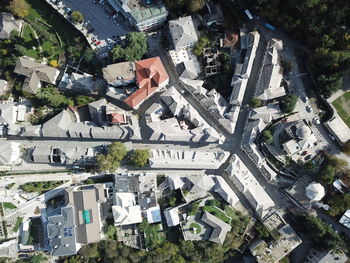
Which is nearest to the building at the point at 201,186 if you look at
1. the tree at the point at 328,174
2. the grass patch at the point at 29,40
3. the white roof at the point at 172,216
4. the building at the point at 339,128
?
the white roof at the point at 172,216

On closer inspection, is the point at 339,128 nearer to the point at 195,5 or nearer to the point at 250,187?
the point at 250,187

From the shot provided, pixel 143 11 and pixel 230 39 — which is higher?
pixel 143 11

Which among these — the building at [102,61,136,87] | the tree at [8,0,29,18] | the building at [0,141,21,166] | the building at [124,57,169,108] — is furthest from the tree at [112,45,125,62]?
the building at [0,141,21,166]

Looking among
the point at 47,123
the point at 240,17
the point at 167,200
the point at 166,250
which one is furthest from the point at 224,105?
the point at 47,123

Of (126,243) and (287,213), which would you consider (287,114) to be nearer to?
(287,213)

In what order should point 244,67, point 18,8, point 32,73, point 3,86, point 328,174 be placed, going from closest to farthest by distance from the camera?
1. point 328,174
2. point 244,67
3. point 18,8
4. point 32,73
5. point 3,86

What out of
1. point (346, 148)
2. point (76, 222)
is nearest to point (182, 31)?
point (346, 148)

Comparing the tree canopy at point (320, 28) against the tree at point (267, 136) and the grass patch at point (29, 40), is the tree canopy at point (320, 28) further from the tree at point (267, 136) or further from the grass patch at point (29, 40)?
the grass patch at point (29, 40)
